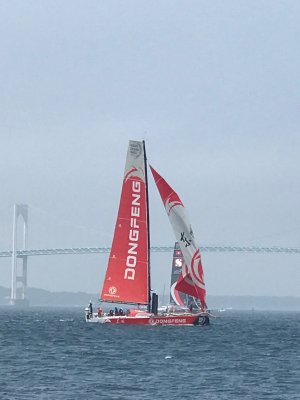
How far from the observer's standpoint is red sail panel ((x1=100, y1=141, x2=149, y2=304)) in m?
56.2

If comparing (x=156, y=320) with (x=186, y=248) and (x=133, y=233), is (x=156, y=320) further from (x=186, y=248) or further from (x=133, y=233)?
(x=133, y=233)

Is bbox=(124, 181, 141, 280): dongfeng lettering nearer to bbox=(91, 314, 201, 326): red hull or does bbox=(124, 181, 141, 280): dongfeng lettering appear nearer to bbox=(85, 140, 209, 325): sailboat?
bbox=(85, 140, 209, 325): sailboat

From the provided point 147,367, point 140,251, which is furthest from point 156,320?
A: point 147,367

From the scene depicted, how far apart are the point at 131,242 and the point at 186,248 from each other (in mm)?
2894

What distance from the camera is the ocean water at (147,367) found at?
2881 cm

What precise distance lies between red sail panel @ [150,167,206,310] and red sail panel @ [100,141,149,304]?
4.45 feet

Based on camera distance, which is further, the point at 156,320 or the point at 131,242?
the point at 131,242

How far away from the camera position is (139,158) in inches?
2212

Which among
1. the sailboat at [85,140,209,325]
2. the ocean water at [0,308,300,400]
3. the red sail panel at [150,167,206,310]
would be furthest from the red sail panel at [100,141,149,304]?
the ocean water at [0,308,300,400]

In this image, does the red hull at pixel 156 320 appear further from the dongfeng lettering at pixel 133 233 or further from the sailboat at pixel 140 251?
the dongfeng lettering at pixel 133 233

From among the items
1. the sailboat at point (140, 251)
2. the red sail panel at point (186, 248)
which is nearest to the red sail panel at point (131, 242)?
the sailboat at point (140, 251)

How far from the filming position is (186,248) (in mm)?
57219

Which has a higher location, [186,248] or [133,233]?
[133,233]

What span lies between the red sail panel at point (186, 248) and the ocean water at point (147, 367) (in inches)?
144
